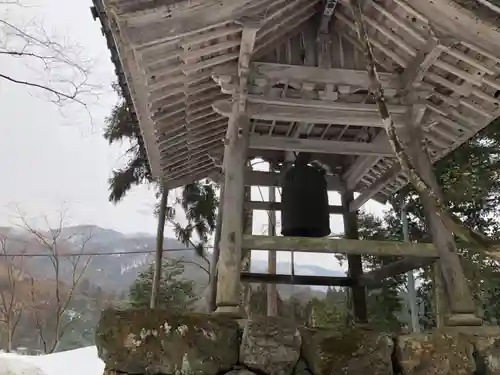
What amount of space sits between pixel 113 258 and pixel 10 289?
10.4m

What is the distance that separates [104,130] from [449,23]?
24.9 ft

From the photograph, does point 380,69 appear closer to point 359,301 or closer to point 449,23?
point 449,23

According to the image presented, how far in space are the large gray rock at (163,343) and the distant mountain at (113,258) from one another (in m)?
9.28

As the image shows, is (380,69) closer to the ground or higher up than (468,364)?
higher up

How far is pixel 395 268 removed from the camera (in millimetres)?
4320

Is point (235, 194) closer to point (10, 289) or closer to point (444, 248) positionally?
point (444, 248)

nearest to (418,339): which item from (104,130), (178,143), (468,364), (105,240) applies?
(468,364)

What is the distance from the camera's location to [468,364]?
2.78 meters

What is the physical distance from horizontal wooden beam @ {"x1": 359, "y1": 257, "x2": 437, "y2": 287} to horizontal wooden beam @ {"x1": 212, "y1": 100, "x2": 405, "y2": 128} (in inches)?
47.9

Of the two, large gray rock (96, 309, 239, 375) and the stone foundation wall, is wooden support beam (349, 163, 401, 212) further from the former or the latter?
large gray rock (96, 309, 239, 375)

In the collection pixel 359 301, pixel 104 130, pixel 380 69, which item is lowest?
pixel 359 301

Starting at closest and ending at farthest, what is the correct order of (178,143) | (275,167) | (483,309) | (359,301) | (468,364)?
1. (468,364)
2. (178,143)
3. (359,301)
4. (275,167)
5. (483,309)

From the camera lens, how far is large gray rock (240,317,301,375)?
274cm

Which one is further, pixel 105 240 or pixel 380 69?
pixel 105 240
